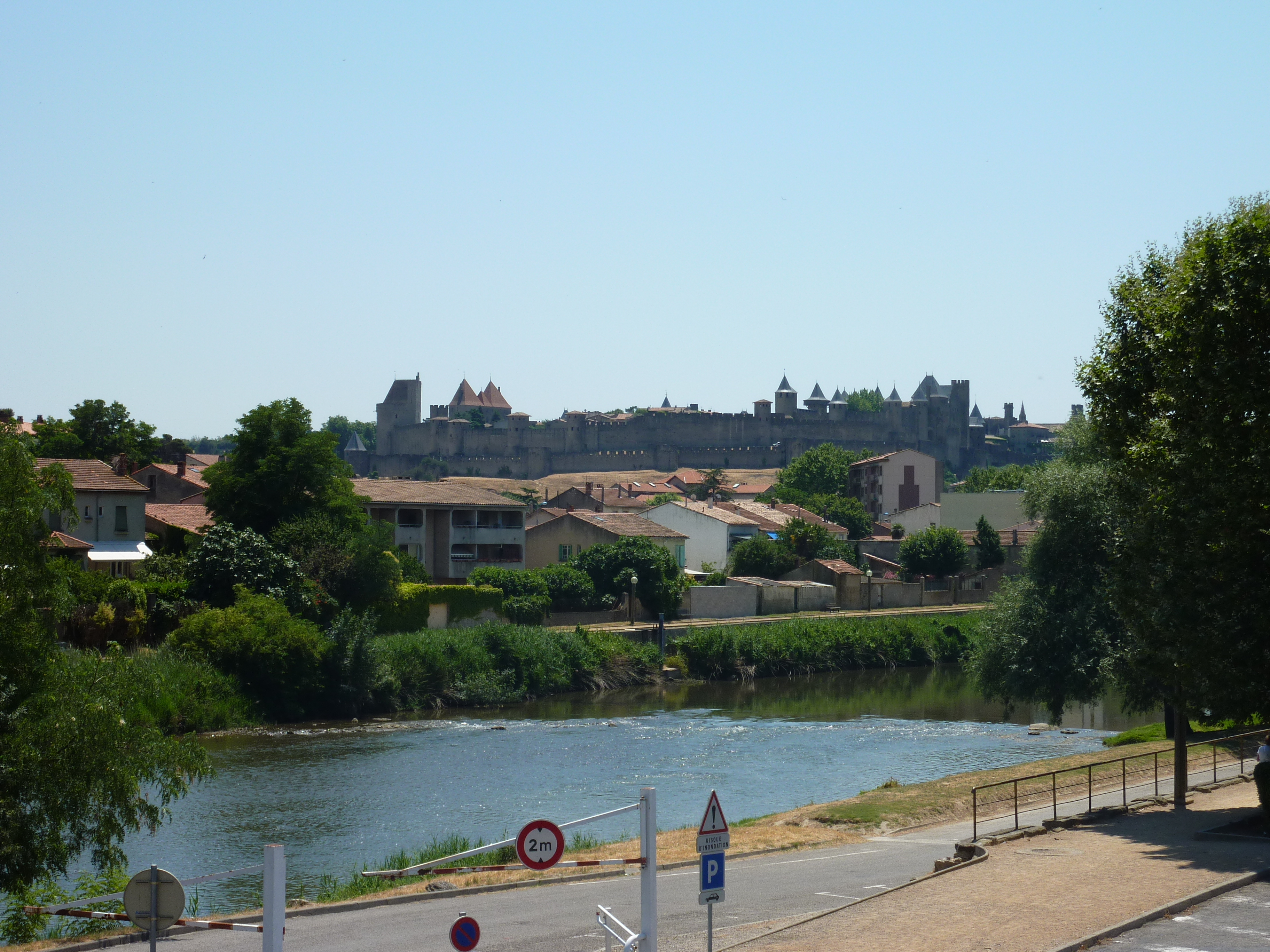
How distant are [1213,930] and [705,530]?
5309 cm

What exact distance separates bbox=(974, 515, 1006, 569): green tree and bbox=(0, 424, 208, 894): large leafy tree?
181ft

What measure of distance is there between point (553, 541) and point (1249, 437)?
41.8 meters

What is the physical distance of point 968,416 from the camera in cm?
17000

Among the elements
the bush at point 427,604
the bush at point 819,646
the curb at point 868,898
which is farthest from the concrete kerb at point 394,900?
the bush at point 819,646

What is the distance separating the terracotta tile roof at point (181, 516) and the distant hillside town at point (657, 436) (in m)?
97.8

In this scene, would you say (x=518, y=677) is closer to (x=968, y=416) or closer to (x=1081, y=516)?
(x=1081, y=516)

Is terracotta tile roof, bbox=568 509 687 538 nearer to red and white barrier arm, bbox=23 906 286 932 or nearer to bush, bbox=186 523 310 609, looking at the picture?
bush, bbox=186 523 310 609

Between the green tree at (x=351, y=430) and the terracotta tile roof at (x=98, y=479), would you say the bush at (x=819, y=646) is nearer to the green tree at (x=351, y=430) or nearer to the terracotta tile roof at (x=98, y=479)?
the terracotta tile roof at (x=98, y=479)

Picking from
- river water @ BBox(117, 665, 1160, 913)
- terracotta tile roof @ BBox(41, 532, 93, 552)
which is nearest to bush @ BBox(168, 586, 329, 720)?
river water @ BBox(117, 665, 1160, 913)

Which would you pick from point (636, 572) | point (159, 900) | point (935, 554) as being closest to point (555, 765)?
point (159, 900)

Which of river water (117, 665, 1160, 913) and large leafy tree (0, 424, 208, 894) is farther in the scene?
river water (117, 665, 1160, 913)

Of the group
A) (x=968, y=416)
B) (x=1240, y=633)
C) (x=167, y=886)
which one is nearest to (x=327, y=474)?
(x=1240, y=633)

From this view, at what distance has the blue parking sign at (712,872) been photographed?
29.0 feet

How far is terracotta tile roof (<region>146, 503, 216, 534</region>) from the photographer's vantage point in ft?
138
